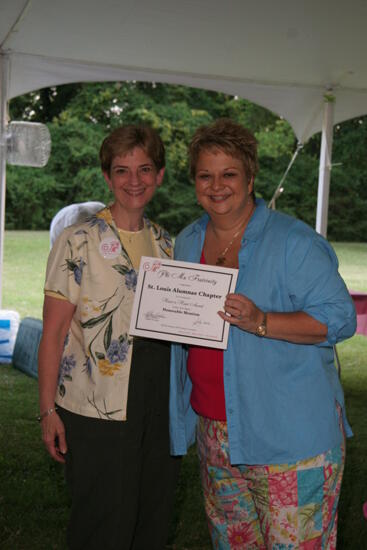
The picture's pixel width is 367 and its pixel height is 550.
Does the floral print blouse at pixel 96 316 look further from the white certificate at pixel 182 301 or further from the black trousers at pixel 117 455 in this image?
the white certificate at pixel 182 301

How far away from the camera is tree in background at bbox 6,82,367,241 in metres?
20.9

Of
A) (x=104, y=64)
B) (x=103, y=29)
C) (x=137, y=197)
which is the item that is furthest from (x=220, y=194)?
(x=104, y=64)

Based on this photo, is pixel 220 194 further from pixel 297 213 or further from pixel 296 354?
pixel 297 213

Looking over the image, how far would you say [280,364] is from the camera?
6.63 feet

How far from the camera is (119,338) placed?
2256 mm

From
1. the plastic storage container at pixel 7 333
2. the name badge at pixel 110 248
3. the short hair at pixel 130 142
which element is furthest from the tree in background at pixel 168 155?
the name badge at pixel 110 248

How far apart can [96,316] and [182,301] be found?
345mm

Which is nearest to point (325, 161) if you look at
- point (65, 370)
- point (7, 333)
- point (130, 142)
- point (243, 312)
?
point (7, 333)

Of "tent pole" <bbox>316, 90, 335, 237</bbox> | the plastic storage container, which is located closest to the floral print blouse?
the plastic storage container

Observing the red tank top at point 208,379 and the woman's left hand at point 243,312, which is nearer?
the woman's left hand at point 243,312

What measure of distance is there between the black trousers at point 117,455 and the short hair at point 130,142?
0.63 meters

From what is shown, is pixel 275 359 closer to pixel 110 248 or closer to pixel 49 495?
pixel 110 248

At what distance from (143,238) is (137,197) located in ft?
0.50

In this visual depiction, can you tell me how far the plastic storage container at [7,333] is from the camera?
6957mm
